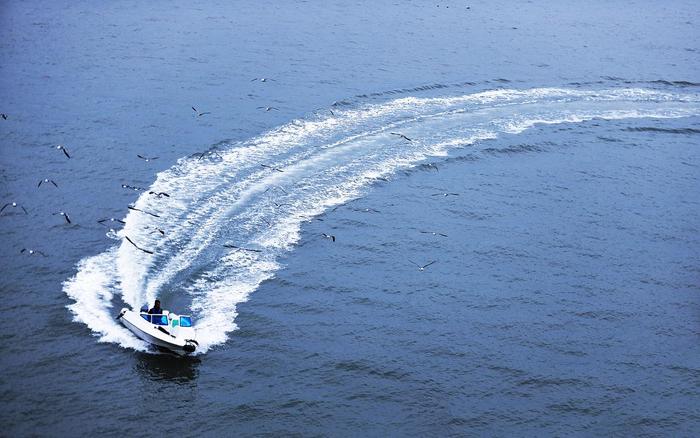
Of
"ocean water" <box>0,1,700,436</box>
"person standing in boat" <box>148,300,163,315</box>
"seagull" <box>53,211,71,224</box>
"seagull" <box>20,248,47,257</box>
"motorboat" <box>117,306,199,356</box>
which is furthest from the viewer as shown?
"seagull" <box>53,211,71,224</box>

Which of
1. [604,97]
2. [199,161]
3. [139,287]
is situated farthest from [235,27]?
[139,287]

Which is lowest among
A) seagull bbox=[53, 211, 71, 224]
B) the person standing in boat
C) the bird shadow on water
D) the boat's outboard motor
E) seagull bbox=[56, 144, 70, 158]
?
the bird shadow on water

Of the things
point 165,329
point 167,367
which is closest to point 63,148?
point 165,329

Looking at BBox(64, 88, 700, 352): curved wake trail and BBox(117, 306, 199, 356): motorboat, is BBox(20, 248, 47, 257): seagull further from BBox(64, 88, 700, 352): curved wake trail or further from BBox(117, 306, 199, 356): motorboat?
BBox(117, 306, 199, 356): motorboat

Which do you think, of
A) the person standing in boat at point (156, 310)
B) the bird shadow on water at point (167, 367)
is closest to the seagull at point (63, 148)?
the person standing in boat at point (156, 310)

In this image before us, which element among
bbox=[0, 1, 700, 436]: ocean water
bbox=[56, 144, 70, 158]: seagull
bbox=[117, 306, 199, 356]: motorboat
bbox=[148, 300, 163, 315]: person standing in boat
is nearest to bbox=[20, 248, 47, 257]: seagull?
bbox=[0, 1, 700, 436]: ocean water

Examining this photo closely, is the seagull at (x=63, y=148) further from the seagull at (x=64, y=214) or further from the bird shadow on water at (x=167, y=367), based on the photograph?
the bird shadow on water at (x=167, y=367)

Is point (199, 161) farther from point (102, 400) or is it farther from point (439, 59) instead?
point (439, 59)
